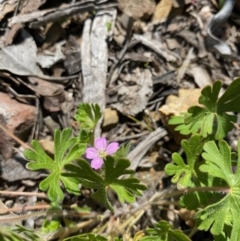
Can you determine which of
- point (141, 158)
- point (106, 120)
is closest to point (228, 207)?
point (141, 158)

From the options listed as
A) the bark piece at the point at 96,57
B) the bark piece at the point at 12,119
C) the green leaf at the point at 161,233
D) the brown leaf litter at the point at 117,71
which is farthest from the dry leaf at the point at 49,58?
the green leaf at the point at 161,233

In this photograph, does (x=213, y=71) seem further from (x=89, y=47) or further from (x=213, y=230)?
(x=213, y=230)

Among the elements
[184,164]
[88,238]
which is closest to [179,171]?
[184,164]

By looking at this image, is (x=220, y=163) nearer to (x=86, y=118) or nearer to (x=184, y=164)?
(x=184, y=164)

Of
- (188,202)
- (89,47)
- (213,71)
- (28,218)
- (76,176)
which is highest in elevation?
(89,47)

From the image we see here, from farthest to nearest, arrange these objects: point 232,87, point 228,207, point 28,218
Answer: point 28,218 < point 232,87 < point 228,207

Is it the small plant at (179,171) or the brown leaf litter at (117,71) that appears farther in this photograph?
the brown leaf litter at (117,71)

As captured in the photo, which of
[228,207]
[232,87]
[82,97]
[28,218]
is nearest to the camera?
[228,207]

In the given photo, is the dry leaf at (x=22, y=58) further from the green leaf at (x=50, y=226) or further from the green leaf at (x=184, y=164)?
the green leaf at (x=184, y=164)
